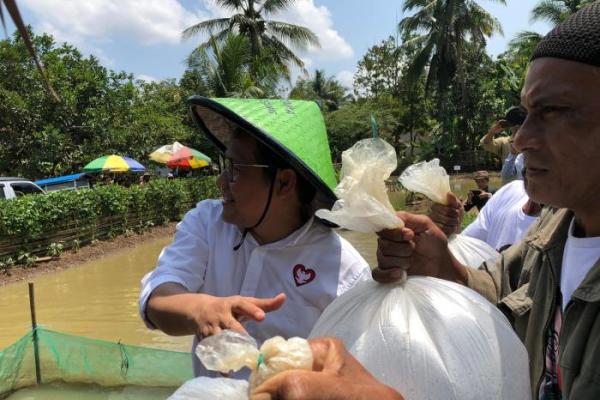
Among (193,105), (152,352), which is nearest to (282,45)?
(152,352)

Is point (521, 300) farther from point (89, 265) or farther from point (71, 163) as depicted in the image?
point (71, 163)

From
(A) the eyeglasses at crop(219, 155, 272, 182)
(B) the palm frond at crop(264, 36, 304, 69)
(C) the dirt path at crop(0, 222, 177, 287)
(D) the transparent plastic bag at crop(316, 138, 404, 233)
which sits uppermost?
(B) the palm frond at crop(264, 36, 304, 69)

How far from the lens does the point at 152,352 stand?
4379 mm

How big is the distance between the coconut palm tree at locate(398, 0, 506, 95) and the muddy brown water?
2104 centimetres

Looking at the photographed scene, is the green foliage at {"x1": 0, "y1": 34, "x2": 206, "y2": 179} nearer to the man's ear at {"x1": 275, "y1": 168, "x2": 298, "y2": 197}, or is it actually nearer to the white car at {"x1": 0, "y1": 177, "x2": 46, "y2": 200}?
the white car at {"x1": 0, "y1": 177, "x2": 46, "y2": 200}

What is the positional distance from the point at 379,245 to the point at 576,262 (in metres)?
0.52

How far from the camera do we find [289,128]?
1.66m

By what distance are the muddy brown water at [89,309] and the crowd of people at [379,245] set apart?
3415 millimetres

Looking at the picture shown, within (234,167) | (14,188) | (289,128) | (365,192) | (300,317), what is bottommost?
(300,317)

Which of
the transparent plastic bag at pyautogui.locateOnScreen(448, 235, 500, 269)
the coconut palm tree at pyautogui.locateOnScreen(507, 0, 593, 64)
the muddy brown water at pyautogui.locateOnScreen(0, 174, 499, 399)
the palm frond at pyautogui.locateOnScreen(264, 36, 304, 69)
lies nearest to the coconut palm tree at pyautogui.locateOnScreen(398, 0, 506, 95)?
the coconut palm tree at pyautogui.locateOnScreen(507, 0, 593, 64)

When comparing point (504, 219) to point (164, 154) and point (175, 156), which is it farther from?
point (164, 154)

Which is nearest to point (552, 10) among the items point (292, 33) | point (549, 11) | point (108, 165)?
point (549, 11)

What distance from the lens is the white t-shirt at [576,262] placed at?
1332 mm

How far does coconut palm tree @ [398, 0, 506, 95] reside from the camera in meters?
28.8
